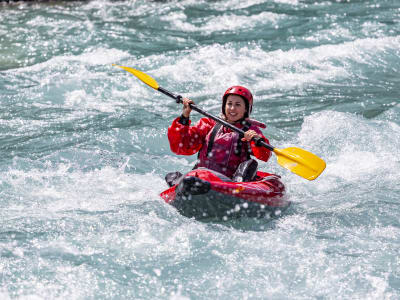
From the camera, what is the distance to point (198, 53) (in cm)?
997

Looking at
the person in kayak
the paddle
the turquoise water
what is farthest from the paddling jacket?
Result: the turquoise water

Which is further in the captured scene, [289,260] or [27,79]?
[27,79]

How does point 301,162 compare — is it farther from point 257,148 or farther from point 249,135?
point 249,135

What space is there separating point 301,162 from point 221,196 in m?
0.83

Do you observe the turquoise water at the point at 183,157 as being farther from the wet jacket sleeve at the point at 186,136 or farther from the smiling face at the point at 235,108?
the smiling face at the point at 235,108

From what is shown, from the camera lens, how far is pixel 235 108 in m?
4.66

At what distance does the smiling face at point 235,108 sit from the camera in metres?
4.66

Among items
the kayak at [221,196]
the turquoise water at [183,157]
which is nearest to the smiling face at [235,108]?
the kayak at [221,196]

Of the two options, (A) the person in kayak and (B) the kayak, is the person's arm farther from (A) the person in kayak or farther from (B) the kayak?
(B) the kayak

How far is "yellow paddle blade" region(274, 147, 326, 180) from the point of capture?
15.2 ft

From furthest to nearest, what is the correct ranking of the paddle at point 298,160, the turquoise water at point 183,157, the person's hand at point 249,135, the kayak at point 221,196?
the paddle at point 298,160
the person's hand at point 249,135
the kayak at point 221,196
the turquoise water at point 183,157

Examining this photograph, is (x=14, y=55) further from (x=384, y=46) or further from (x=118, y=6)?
(x=384, y=46)

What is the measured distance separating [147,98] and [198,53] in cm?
216

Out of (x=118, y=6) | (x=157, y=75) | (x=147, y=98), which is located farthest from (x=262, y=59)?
(x=118, y=6)
